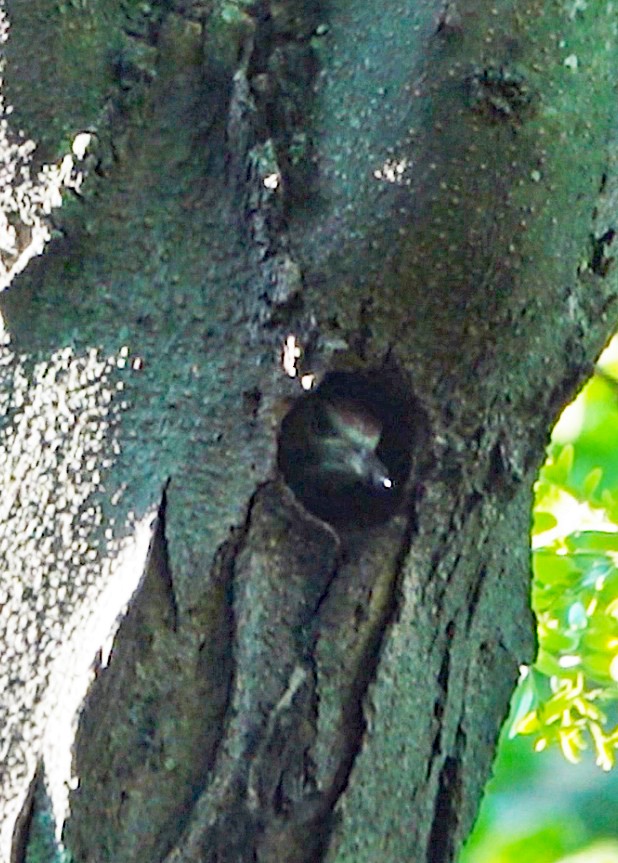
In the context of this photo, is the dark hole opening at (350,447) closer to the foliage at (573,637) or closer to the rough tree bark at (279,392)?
the rough tree bark at (279,392)

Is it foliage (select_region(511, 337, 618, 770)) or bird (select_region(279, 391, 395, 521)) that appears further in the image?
foliage (select_region(511, 337, 618, 770))

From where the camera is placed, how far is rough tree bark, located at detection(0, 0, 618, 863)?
0.91m

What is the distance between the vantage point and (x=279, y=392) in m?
0.94

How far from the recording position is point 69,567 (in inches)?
36.2

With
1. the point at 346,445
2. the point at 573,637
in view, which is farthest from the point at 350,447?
the point at 573,637

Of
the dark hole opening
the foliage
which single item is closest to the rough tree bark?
the dark hole opening

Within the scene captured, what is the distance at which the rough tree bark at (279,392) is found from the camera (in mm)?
906

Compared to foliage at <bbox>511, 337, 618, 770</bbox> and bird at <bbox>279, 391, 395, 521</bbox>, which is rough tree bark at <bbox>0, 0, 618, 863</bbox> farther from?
foliage at <bbox>511, 337, 618, 770</bbox>

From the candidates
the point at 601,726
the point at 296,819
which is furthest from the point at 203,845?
the point at 601,726

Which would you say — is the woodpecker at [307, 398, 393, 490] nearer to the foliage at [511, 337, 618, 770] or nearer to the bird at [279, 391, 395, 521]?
the bird at [279, 391, 395, 521]

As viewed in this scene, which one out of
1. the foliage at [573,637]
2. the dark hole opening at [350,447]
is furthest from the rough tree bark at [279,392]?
the foliage at [573,637]

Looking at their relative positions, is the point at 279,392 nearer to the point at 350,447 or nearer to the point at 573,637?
the point at 350,447

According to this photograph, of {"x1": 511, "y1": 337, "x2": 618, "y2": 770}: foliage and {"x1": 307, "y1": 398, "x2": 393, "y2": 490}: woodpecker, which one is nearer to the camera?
{"x1": 307, "y1": 398, "x2": 393, "y2": 490}: woodpecker

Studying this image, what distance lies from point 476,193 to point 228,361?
163mm
